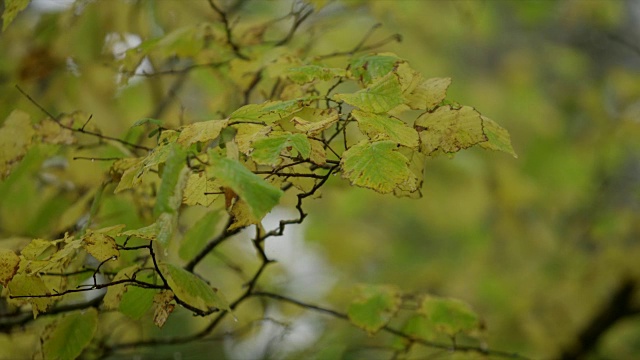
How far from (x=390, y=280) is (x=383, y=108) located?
7.56 feet

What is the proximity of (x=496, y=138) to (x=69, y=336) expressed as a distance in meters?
0.70

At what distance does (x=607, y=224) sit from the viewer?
85.2 inches

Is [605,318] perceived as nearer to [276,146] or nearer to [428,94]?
[428,94]

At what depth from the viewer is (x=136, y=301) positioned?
90cm

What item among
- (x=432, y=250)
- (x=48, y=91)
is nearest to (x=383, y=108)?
(x=48, y=91)

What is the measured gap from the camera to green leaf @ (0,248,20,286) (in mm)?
792

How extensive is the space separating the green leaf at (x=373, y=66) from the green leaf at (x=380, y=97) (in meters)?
0.06

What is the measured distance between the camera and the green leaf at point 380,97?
0.76 metres

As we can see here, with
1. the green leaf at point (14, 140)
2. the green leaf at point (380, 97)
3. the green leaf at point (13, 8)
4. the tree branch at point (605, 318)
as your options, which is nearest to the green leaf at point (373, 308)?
the green leaf at point (380, 97)

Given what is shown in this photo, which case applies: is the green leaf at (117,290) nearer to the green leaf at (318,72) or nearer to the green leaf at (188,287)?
A: the green leaf at (188,287)

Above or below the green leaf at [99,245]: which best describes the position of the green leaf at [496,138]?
above

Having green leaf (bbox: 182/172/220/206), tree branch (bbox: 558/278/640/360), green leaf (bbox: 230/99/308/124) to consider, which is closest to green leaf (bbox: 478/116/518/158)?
green leaf (bbox: 230/99/308/124)

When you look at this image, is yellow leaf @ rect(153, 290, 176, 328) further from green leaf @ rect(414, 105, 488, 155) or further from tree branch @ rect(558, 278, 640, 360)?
tree branch @ rect(558, 278, 640, 360)

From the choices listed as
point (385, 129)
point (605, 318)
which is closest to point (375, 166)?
point (385, 129)
